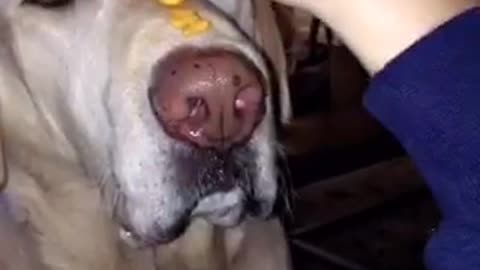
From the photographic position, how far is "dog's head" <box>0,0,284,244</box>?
1082 millimetres

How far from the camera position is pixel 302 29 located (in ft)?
7.29

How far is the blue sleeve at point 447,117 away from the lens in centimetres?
79

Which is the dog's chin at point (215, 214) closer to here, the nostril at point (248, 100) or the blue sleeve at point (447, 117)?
the nostril at point (248, 100)

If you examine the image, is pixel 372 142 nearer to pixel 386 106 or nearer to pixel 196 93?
pixel 196 93

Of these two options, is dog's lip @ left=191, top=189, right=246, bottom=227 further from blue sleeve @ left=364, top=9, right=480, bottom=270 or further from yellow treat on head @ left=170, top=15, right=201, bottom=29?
blue sleeve @ left=364, top=9, right=480, bottom=270

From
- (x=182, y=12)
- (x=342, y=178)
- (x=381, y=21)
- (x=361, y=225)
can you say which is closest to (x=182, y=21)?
(x=182, y=12)

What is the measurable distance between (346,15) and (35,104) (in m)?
0.56

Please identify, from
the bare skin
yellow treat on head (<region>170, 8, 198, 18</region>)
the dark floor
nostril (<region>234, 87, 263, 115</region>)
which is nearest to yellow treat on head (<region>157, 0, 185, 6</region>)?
yellow treat on head (<region>170, 8, 198, 18</region>)

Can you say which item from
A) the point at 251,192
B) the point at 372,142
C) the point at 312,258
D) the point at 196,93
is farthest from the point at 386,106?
the point at 372,142

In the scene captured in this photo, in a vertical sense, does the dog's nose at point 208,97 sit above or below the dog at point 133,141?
above

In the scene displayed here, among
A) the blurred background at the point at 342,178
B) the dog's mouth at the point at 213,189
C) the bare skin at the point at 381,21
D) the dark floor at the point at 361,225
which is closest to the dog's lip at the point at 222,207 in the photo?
the dog's mouth at the point at 213,189

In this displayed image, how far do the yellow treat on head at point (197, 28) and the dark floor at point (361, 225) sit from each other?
3.49 ft

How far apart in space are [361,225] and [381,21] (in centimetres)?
144

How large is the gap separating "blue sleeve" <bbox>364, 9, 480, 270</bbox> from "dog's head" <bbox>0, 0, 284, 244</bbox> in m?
0.28
